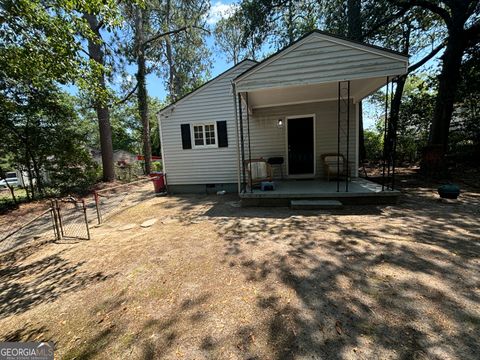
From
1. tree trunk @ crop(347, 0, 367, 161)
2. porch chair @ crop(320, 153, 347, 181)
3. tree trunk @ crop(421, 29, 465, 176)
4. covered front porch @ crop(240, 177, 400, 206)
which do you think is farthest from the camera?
tree trunk @ crop(347, 0, 367, 161)

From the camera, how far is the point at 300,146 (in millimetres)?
8219

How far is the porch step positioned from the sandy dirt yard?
58 centimetres

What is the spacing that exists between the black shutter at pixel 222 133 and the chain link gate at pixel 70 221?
15.7 feet

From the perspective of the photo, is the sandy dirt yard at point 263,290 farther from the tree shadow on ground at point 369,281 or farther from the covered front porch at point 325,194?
the covered front porch at point 325,194

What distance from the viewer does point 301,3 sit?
445 inches

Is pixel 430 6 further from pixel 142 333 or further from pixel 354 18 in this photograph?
pixel 142 333

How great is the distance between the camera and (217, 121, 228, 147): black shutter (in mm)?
8250

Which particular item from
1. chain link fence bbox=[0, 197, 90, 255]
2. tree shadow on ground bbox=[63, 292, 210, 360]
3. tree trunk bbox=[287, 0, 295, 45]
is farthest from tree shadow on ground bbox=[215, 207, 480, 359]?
tree trunk bbox=[287, 0, 295, 45]

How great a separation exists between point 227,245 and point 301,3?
13.1 m

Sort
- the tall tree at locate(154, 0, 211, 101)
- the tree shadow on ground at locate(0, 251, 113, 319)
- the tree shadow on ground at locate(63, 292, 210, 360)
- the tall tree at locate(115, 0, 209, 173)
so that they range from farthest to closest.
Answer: the tall tree at locate(154, 0, 211, 101), the tall tree at locate(115, 0, 209, 173), the tree shadow on ground at locate(0, 251, 113, 319), the tree shadow on ground at locate(63, 292, 210, 360)

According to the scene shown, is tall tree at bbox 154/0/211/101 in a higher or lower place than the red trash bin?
higher

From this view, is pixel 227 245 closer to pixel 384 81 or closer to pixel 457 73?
pixel 384 81

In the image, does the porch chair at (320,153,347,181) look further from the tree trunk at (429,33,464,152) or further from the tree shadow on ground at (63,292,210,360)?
the tree shadow on ground at (63,292,210,360)

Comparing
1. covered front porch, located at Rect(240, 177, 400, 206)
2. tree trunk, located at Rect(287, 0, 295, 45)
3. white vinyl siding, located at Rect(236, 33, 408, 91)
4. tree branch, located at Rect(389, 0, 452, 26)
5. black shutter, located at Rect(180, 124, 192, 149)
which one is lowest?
covered front porch, located at Rect(240, 177, 400, 206)
